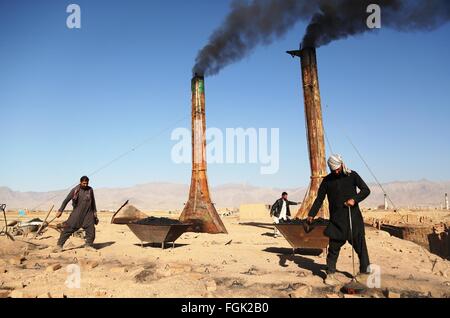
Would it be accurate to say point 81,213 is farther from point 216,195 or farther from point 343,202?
point 216,195

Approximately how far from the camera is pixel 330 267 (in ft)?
18.1

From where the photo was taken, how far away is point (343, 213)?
18.4 feet

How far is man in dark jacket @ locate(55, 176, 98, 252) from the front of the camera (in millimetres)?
8988

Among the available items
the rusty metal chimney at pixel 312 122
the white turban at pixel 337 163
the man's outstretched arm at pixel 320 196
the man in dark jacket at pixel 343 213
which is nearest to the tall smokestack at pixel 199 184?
the rusty metal chimney at pixel 312 122

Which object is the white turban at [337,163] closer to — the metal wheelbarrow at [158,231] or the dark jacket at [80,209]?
the metal wheelbarrow at [158,231]

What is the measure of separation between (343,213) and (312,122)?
818 cm

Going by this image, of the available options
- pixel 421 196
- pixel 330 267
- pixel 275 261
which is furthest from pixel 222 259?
pixel 421 196

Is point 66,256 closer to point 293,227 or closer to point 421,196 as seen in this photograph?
point 293,227

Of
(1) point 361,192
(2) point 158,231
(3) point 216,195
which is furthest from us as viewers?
(3) point 216,195

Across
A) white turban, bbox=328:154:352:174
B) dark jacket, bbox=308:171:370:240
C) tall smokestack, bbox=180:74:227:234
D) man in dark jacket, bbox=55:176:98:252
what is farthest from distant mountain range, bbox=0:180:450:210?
white turban, bbox=328:154:352:174

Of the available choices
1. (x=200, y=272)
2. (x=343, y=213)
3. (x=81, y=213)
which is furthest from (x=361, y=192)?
(x=81, y=213)

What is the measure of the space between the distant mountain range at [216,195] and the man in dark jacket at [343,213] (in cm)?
9674

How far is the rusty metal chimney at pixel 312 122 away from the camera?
12.8 m
